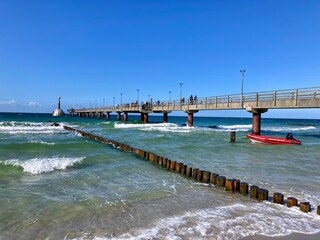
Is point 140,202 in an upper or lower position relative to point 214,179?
lower

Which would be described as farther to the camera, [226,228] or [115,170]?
[115,170]

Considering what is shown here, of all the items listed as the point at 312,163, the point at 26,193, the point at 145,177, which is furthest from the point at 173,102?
the point at 26,193

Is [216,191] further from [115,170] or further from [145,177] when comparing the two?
[115,170]

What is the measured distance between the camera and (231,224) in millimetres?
6984

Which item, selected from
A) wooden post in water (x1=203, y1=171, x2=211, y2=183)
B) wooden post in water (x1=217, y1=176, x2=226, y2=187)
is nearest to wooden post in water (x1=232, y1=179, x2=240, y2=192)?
wooden post in water (x1=217, y1=176, x2=226, y2=187)

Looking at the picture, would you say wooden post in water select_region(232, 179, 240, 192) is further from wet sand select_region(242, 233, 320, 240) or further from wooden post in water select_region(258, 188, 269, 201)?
wet sand select_region(242, 233, 320, 240)

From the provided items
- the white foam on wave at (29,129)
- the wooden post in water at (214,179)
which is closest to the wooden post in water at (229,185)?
the wooden post in water at (214,179)

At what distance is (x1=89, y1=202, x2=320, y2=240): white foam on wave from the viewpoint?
6.34 m

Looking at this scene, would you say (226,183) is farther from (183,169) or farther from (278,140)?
(278,140)

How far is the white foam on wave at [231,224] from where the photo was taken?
6340 mm

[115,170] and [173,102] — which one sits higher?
[173,102]

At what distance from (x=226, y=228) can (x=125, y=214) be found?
8.94 feet

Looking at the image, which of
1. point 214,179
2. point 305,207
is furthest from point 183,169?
point 305,207

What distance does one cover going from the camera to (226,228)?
22.1 feet
